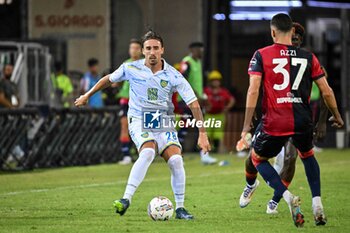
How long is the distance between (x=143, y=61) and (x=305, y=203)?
3228 mm

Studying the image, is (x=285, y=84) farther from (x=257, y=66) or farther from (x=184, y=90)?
(x=184, y=90)

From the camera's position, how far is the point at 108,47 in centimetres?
2802

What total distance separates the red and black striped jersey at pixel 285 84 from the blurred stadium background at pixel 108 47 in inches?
423

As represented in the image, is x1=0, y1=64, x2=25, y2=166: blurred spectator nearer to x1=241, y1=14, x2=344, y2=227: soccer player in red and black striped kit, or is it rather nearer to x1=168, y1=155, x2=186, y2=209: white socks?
x1=168, y1=155, x2=186, y2=209: white socks

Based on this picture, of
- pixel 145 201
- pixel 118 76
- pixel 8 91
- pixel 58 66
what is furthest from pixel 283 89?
pixel 58 66

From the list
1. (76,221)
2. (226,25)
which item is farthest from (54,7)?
(76,221)

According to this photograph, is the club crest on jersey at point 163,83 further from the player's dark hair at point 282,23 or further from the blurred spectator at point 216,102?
the blurred spectator at point 216,102

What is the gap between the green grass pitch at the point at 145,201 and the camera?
11.6m

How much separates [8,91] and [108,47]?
5940 millimetres

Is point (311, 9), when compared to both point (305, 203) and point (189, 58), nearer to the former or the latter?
point (189, 58)

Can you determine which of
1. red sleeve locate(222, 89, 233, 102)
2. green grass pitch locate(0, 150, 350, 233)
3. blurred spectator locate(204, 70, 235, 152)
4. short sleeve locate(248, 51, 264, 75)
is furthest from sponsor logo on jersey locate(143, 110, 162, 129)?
red sleeve locate(222, 89, 233, 102)

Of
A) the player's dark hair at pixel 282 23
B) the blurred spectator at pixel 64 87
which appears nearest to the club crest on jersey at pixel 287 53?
the player's dark hair at pixel 282 23

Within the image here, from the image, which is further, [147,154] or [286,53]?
[147,154]

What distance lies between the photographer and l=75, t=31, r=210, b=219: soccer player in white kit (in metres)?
12.2
